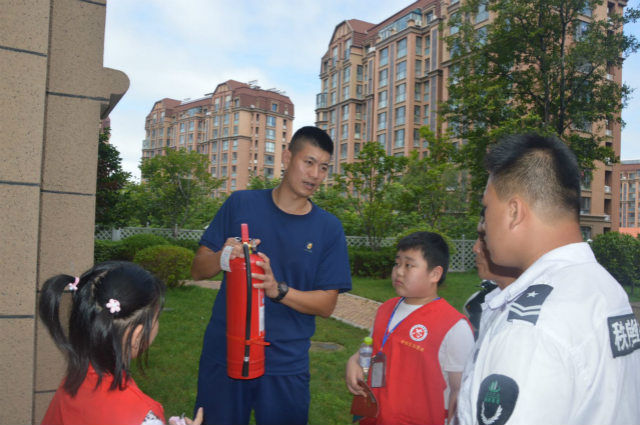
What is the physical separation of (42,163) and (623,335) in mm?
3771

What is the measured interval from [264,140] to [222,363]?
84.6m

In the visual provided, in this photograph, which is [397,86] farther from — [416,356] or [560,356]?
[560,356]

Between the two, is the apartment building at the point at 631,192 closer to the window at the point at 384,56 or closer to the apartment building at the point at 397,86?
the apartment building at the point at 397,86

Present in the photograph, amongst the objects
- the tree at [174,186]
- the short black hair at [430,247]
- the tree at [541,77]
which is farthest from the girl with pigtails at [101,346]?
the tree at [174,186]

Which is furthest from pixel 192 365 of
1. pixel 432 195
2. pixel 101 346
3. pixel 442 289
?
pixel 432 195

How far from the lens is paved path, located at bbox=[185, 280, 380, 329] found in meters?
9.79

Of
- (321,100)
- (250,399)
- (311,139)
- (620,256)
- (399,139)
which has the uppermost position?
(321,100)

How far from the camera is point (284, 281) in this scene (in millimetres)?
2990

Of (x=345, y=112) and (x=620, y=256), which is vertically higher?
(x=345, y=112)

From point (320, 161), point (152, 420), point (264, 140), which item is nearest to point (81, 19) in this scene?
point (320, 161)

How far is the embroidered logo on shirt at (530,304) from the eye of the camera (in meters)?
1.23

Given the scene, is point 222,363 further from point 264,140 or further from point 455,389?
point 264,140

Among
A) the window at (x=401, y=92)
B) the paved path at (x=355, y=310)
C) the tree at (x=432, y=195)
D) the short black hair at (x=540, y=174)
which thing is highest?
the window at (x=401, y=92)

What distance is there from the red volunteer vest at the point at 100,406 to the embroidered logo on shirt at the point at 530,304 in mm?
1426
